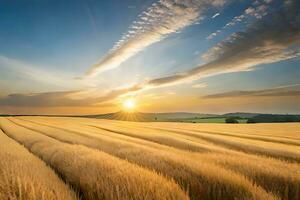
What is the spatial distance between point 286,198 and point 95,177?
327cm

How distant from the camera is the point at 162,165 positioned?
6383mm

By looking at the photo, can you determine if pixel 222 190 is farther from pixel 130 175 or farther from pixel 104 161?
pixel 104 161

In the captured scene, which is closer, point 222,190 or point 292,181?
point 222,190

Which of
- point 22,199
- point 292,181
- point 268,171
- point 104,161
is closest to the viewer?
point 22,199

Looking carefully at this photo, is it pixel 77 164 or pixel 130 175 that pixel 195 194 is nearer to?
pixel 130 175

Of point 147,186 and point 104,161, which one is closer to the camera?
point 147,186

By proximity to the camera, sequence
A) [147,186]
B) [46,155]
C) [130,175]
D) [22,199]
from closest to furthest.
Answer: [22,199] < [147,186] < [130,175] < [46,155]

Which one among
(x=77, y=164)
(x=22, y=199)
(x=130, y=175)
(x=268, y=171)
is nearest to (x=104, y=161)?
(x=77, y=164)

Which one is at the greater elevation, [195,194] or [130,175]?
[130,175]

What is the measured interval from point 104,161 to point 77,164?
624 millimetres

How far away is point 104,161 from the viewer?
6375 millimetres


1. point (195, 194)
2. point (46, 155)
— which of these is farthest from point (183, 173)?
point (46, 155)

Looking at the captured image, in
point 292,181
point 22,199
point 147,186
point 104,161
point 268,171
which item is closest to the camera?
point 22,199

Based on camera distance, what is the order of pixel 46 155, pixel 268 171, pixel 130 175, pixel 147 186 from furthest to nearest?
pixel 46 155 < pixel 268 171 < pixel 130 175 < pixel 147 186
